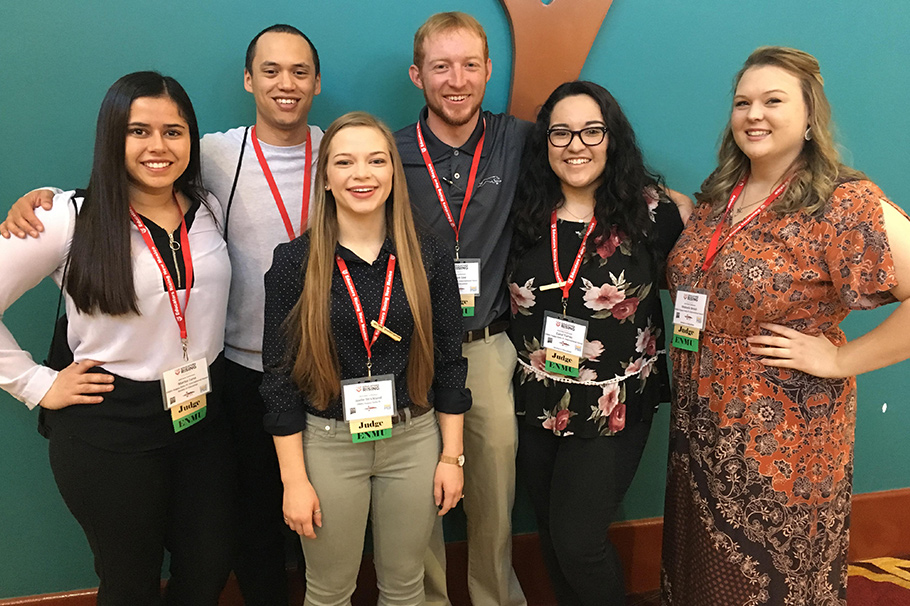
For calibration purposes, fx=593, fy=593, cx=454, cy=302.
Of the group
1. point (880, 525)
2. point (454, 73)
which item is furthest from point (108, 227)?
point (880, 525)

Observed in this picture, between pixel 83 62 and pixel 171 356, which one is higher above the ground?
pixel 83 62

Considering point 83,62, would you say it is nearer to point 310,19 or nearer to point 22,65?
point 22,65

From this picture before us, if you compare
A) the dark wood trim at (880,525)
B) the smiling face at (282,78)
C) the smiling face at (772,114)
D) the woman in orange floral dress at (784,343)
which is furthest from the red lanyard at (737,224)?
the dark wood trim at (880,525)

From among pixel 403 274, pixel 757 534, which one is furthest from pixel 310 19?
pixel 757 534

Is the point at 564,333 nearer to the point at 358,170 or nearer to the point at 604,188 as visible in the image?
the point at 604,188

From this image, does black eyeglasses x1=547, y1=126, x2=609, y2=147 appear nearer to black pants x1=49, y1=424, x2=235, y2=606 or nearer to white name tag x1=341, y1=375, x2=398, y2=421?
white name tag x1=341, y1=375, x2=398, y2=421

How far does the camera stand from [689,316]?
1.74 meters

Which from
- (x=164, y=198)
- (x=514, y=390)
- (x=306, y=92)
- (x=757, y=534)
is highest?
(x=306, y=92)

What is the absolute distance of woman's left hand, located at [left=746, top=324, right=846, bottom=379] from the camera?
5.25 feet

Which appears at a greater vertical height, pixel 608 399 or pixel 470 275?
pixel 470 275

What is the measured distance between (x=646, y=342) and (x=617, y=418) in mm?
252

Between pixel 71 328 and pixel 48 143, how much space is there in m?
0.82

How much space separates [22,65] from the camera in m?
1.93

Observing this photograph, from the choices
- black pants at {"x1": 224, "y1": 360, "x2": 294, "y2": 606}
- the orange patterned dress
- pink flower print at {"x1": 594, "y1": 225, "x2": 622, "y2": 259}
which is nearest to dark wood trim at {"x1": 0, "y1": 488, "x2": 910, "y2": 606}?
black pants at {"x1": 224, "y1": 360, "x2": 294, "y2": 606}
